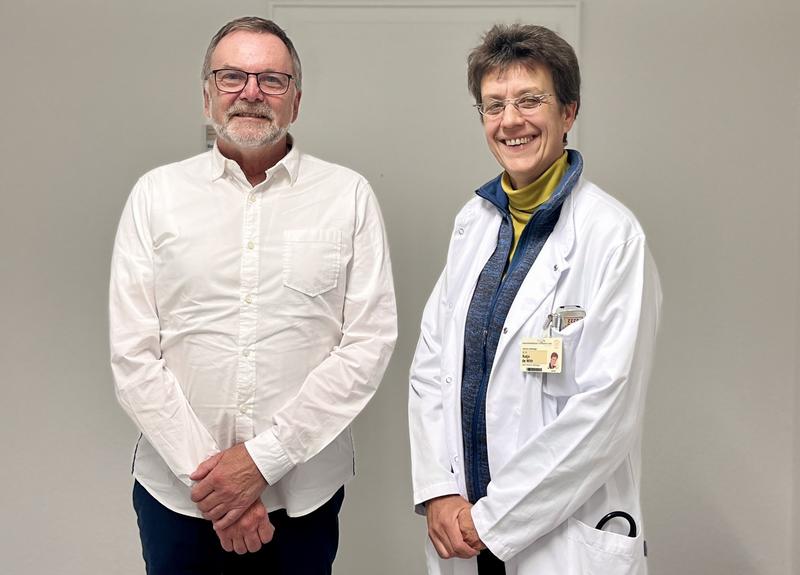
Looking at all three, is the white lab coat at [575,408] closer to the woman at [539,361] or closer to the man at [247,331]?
the woman at [539,361]

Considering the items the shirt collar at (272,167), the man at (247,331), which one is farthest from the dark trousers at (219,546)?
the shirt collar at (272,167)

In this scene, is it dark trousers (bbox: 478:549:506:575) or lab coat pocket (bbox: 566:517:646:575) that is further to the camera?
dark trousers (bbox: 478:549:506:575)

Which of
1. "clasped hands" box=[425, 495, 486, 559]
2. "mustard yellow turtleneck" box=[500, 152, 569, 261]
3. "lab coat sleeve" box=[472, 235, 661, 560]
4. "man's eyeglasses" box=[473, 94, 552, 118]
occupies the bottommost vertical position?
"clasped hands" box=[425, 495, 486, 559]

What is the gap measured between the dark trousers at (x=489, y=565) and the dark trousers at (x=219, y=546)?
1.47 ft

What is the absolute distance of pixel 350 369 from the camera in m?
1.86

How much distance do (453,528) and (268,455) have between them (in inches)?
18.6

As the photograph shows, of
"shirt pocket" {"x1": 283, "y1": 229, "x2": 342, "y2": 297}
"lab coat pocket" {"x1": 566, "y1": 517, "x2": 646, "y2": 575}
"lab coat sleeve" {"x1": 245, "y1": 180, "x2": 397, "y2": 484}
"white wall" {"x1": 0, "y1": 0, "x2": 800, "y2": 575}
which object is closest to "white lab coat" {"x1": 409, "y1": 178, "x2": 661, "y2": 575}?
"lab coat pocket" {"x1": 566, "y1": 517, "x2": 646, "y2": 575}

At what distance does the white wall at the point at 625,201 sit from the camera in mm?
2625

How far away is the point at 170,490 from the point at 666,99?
79.7 inches

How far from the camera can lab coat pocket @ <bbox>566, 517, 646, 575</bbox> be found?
1479mm

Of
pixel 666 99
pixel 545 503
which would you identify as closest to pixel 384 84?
pixel 666 99

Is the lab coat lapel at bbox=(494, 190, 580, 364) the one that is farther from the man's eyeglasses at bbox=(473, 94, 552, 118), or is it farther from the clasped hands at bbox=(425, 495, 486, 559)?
the clasped hands at bbox=(425, 495, 486, 559)

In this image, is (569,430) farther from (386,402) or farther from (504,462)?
(386,402)

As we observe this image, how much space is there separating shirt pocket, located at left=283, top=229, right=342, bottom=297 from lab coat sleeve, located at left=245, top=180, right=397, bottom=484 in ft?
0.20
